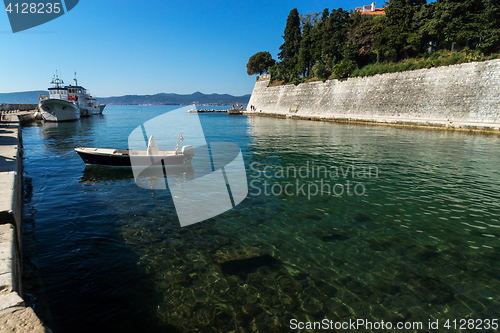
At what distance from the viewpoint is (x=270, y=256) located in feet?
17.8

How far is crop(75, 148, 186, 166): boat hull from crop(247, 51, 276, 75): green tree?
7384cm

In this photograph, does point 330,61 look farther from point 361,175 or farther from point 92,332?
point 92,332

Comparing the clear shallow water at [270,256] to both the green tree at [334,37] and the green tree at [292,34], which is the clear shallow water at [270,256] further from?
the green tree at [292,34]

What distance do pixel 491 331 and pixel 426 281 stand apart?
1.02 meters

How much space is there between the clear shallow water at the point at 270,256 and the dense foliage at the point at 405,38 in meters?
28.3

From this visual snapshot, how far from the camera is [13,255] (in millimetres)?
3875

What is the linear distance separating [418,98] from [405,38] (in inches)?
382

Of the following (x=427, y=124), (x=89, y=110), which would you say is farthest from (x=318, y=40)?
(x=89, y=110)

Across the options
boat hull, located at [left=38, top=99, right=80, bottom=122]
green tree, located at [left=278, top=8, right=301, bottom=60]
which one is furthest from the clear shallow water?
green tree, located at [left=278, top=8, right=301, bottom=60]

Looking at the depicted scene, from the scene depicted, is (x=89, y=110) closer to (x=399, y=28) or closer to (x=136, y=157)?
(x=136, y=157)

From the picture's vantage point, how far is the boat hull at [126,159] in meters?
12.0

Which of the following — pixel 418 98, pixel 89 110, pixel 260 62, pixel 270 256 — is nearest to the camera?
pixel 270 256

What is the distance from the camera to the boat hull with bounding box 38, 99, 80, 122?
129 feet

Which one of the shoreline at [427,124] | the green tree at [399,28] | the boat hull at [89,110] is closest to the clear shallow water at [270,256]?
the shoreline at [427,124]
